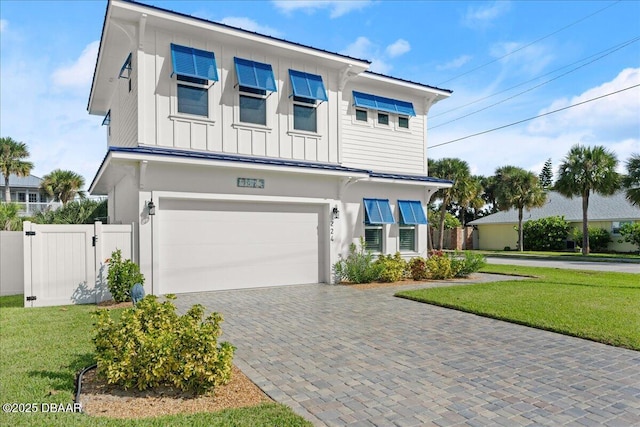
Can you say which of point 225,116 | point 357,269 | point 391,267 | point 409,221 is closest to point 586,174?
point 409,221

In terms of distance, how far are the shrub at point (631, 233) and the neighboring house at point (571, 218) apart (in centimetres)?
110

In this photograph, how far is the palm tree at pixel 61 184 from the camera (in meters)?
34.3

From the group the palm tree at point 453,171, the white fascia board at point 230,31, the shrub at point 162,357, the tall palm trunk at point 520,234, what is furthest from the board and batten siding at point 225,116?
the tall palm trunk at point 520,234

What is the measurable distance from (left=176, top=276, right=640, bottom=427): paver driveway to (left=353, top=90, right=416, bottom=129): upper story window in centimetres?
842

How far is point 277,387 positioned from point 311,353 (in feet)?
4.34

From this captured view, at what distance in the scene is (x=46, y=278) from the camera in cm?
941

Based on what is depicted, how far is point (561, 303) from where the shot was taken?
30.8 feet

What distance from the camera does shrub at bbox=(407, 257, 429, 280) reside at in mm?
14070

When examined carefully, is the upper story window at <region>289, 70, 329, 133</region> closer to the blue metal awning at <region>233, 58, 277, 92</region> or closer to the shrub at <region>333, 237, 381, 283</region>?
the blue metal awning at <region>233, 58, 277, 92</region>

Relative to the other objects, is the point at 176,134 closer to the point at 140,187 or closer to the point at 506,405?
the point at 140,187

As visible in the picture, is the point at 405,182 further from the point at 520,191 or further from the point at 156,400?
the point at 520,191

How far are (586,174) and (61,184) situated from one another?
41.2 m

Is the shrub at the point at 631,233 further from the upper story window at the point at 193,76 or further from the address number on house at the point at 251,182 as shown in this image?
the upper story window at the point at 193,76

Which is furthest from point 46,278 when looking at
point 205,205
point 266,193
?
point 266,193
